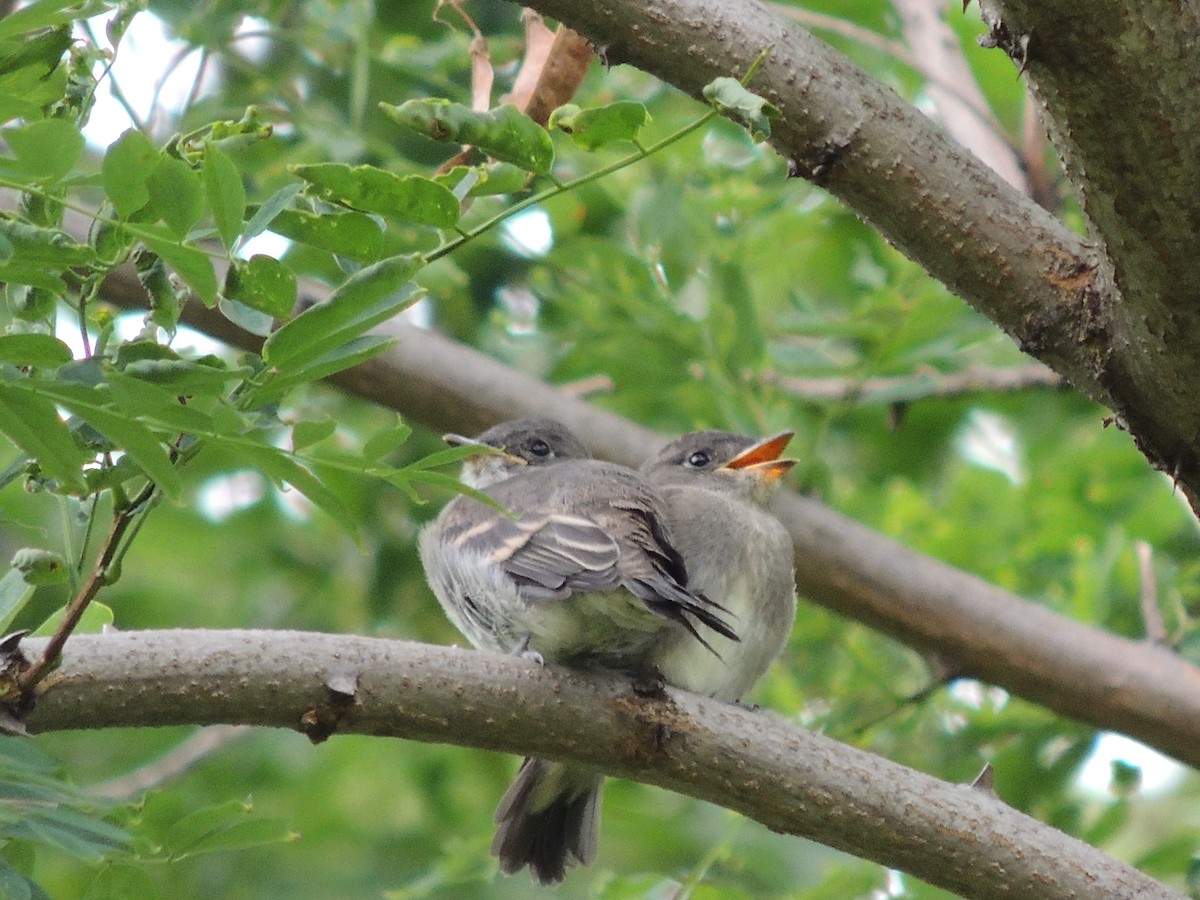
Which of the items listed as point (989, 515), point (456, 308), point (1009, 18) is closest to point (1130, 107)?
point (1009, 18)

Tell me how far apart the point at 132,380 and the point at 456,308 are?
4.23 meters

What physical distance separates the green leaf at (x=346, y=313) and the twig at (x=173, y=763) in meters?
3.89

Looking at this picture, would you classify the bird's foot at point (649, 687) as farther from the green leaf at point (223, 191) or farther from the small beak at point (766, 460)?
the small beak at point (766, 460)

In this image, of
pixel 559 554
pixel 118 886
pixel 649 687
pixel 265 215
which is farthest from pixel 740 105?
pixel 559 554

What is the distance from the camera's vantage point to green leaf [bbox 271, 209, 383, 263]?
2000 mm

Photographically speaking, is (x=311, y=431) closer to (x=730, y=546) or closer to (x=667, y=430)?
(x=730, y=546)

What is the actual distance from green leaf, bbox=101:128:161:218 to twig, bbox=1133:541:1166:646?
3.57 metres

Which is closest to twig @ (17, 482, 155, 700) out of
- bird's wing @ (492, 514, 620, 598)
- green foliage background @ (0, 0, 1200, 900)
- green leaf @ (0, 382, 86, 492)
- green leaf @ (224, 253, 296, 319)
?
green leaf @ (0, 382, 86, 492)

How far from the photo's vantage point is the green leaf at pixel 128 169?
Result: 1721mm

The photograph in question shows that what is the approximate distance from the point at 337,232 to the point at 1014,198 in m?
1.12

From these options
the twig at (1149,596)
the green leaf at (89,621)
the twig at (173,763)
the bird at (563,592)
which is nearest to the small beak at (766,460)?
the bird at (563,592)

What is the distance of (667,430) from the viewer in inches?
234

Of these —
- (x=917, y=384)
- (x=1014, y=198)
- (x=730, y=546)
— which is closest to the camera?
(x=1014, y=198)

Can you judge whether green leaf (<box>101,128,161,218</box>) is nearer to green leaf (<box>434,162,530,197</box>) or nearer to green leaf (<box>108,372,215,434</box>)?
green leaf (<box>108,372,215,434</box>)
